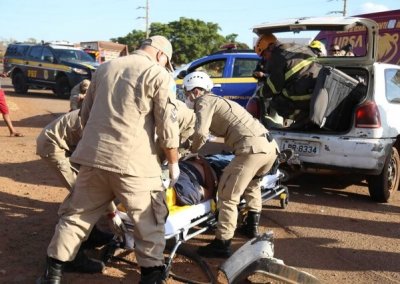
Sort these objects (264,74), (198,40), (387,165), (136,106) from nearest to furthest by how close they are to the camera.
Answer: (136,106)
(387,165)
(264,74)
(198,40)

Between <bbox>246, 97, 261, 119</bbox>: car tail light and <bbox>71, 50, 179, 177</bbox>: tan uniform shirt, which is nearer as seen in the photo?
<bbox>71, 50, 179, 177</bbox>: tan uniform shirt

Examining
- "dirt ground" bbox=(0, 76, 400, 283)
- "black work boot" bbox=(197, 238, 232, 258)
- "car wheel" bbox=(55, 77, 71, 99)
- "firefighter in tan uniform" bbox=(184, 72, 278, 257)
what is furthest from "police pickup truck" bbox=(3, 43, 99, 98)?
"black work boot" bbox=(197, 238, 232, 258)

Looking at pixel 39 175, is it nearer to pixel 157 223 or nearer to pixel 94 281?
pixel 94 281

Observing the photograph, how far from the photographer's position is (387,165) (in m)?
5.74

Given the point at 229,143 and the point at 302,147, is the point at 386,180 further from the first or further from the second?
the point at 229,143

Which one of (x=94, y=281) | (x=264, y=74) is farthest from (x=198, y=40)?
(x=94, y=281)

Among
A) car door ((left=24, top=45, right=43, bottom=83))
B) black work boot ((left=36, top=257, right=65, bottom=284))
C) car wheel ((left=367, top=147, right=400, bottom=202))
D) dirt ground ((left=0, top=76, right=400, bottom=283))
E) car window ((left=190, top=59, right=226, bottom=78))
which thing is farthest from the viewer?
car door ((left=24, top=45, right=43, bottom=83))

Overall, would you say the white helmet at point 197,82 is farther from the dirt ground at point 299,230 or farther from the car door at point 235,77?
the car door at point 235,77

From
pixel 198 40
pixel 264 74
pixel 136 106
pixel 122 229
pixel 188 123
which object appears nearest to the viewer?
pixel 136 106

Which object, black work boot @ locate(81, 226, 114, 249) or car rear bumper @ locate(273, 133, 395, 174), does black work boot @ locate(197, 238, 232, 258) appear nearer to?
black work boot @ locate(81, 226, 114, 249)

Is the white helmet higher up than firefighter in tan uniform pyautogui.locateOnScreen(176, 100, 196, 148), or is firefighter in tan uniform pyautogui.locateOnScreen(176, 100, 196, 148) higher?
the white helmet

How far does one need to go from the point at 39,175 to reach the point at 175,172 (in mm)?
3781

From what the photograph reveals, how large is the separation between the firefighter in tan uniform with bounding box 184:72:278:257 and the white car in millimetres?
1494

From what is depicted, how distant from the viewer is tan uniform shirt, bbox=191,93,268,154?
165 inches
